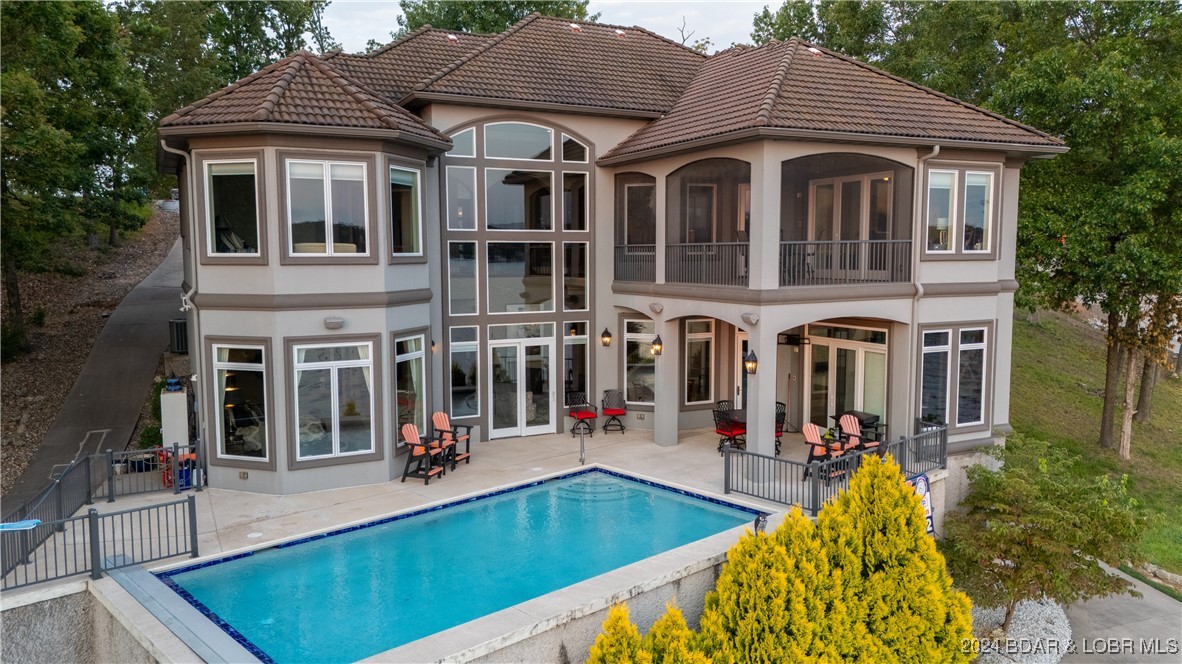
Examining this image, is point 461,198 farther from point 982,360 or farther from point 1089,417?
point 1089,417

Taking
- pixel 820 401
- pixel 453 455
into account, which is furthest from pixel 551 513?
pixel 820 401

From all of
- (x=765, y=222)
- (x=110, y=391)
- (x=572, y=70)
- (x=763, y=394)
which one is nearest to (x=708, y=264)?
(x=765, y=222)

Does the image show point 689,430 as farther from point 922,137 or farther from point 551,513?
point 922,137

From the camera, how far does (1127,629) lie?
1295 cm

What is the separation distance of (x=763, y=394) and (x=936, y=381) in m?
4.07

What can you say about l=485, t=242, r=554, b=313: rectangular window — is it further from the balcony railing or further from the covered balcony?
the balcony railing

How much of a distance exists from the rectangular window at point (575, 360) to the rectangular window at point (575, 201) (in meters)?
2.27

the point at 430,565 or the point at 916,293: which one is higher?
the point at 916,293

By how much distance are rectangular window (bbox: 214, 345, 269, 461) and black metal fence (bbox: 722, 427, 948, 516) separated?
793cm

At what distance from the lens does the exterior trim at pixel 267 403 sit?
12906mm

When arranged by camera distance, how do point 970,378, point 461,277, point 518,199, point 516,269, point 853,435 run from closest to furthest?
point 853,435, point 970,378, point 461,277, point 518,199, point 516,269

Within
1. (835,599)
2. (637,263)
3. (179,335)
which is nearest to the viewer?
Result: (835,599)

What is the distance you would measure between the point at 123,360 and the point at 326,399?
Answer: 13977 mm

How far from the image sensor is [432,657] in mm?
7551
